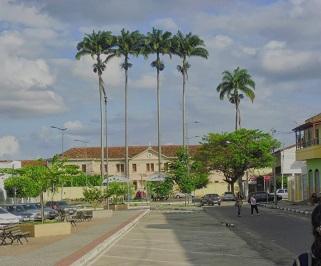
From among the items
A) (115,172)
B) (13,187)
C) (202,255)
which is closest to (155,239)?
(202,255)

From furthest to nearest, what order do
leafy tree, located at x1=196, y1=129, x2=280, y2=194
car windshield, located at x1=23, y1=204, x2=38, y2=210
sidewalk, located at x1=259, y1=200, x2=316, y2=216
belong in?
leafy tree, located at x1=196, y1=129, x2=280, y2=194
sidewalk, located at x1=259, y1=200, x2=316, y2=216
car windshield, located at x1=23, y1=204, x2=38, y2=210

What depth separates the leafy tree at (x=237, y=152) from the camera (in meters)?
90.4

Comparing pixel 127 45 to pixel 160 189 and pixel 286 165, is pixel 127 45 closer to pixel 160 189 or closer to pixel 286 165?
pixel 160 189

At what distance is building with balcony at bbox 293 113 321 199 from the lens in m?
58.6

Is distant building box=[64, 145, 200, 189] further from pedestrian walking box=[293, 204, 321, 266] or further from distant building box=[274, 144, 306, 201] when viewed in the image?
pedestrian walking box=[293, 204, 321, 266]

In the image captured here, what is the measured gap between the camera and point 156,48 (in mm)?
86312

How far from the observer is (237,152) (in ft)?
295

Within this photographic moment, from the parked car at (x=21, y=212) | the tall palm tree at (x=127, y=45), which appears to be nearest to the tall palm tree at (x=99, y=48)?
the tall palm tree at (x=127, y=45)

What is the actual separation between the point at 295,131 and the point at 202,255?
48.8 m

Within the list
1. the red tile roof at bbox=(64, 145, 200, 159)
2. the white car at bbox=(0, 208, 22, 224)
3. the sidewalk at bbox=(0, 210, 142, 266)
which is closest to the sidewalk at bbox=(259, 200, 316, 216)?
the white car at bbox=(0, 208, 22, 224)

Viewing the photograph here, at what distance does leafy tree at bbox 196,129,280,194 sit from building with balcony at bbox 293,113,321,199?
2481 centimetres

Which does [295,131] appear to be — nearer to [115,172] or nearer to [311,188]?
[311,188]

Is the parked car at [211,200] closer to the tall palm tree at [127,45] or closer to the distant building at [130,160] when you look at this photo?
the tall palm tree at [127,45]

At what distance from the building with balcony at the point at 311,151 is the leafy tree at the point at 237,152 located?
977 inches
